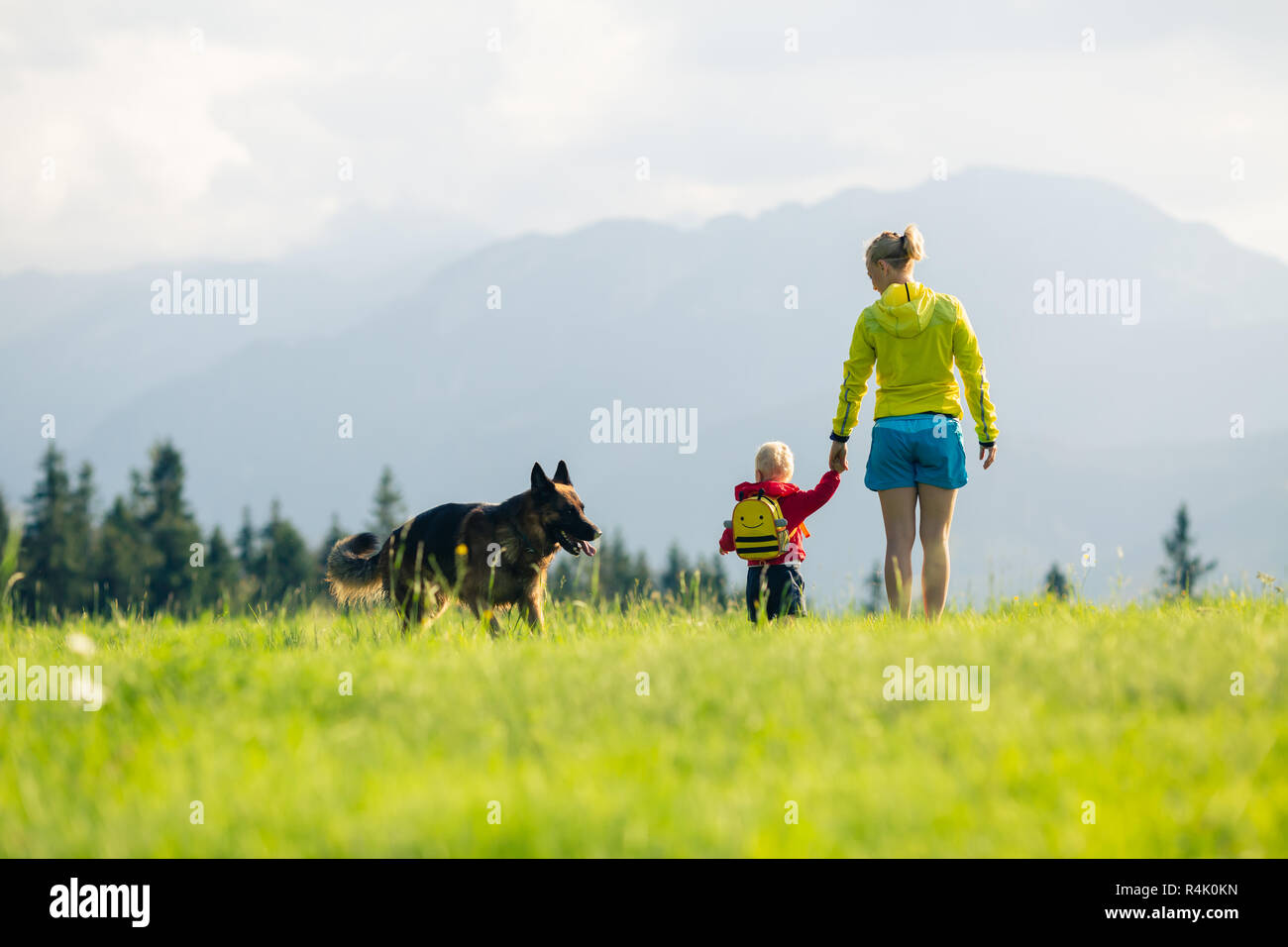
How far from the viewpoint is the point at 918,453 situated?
→ 7.37 metres

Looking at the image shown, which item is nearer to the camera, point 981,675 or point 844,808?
point 844,808

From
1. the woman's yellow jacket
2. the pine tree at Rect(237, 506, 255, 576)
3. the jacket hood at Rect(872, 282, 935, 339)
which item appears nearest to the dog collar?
the woman's yellow jacket

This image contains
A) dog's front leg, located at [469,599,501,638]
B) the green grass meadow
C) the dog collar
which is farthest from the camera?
the dog collar

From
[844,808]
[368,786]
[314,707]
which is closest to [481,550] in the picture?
[314,707]

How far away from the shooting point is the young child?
286 inches

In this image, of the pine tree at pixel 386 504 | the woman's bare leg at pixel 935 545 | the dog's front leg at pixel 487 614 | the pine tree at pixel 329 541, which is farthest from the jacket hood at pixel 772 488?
the pine tree at pixel 386 504

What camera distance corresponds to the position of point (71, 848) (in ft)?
11.6

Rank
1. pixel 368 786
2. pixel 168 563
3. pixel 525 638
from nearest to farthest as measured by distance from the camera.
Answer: pixel 368 786 < pixel 525 638 < pixel 168 563

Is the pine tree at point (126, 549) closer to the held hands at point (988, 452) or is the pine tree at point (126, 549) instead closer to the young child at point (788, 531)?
the young child at point (788, 531)

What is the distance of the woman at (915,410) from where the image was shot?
24.1 feet

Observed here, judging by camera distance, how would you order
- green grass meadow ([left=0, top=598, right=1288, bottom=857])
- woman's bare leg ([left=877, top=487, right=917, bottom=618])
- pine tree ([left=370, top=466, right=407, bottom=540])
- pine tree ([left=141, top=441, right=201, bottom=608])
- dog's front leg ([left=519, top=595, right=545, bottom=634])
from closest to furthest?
green grass meadow ([left=0, top=598, right=1288, bottom=857]) → woman's bare leg ([left=877, top=487, right=917, bottom=618]) → dog's front leg ([left=519, top=595, right=545, bottom=634]) → pine tree ([left=141, top=441, right=201, bottom=608]) → pine tree ([left=370, top=466, right=407, bottom=540])

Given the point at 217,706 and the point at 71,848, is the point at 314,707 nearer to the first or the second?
the point at 217,706

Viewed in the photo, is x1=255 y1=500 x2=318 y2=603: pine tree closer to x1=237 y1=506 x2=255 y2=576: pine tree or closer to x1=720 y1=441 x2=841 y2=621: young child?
x1=237 y1=506 x2=255 y2=576: pine tree
